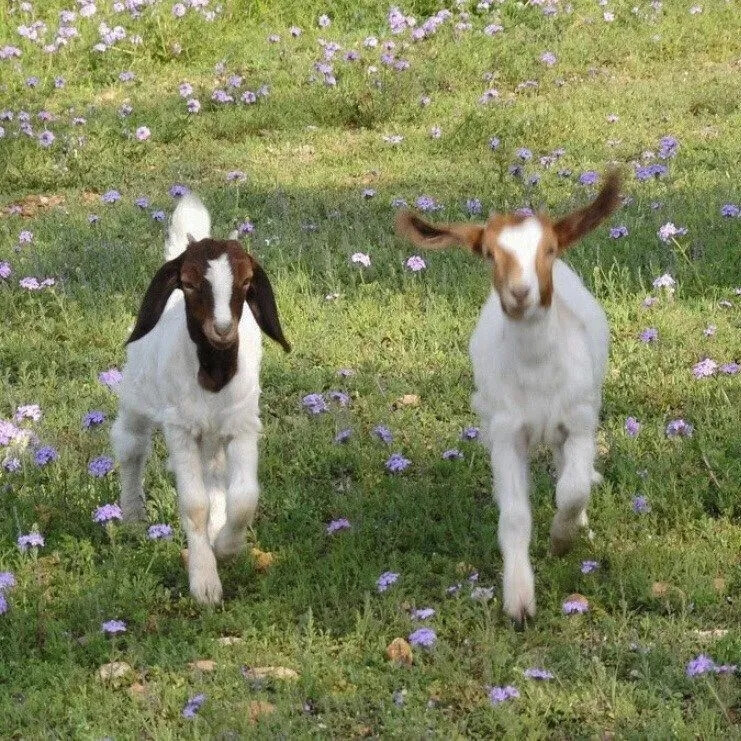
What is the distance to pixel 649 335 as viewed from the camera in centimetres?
651

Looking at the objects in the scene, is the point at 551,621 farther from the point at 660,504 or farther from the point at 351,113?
the point at 351,113

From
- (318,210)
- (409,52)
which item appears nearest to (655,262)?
(318,210)

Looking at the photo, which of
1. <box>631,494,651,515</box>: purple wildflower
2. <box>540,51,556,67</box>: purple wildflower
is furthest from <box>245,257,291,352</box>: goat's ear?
<box>540,51,556,67</box>: purple wildflower

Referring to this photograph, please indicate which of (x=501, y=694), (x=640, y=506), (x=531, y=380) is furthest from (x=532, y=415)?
(x=501, y=694)

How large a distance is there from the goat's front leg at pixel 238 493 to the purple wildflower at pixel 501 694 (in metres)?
1.31

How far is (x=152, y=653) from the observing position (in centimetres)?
478

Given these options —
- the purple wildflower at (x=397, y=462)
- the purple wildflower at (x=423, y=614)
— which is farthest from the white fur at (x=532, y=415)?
the purple wildflower at (x=397, y=462)

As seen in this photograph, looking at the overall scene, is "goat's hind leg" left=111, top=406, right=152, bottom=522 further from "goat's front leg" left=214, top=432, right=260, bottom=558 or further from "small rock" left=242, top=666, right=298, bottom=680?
"small rock" left=242, top=666, right=298, bottom=680

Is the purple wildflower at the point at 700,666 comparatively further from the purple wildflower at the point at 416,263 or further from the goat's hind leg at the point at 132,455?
the purple wildflower at the point at 416,263

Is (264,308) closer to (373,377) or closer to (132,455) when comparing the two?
(132,455)

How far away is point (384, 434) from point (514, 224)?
1691 millimetres

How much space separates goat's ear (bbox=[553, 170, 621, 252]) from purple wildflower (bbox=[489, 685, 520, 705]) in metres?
1.39

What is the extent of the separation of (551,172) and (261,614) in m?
5.57

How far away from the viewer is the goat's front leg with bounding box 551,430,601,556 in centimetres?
478
